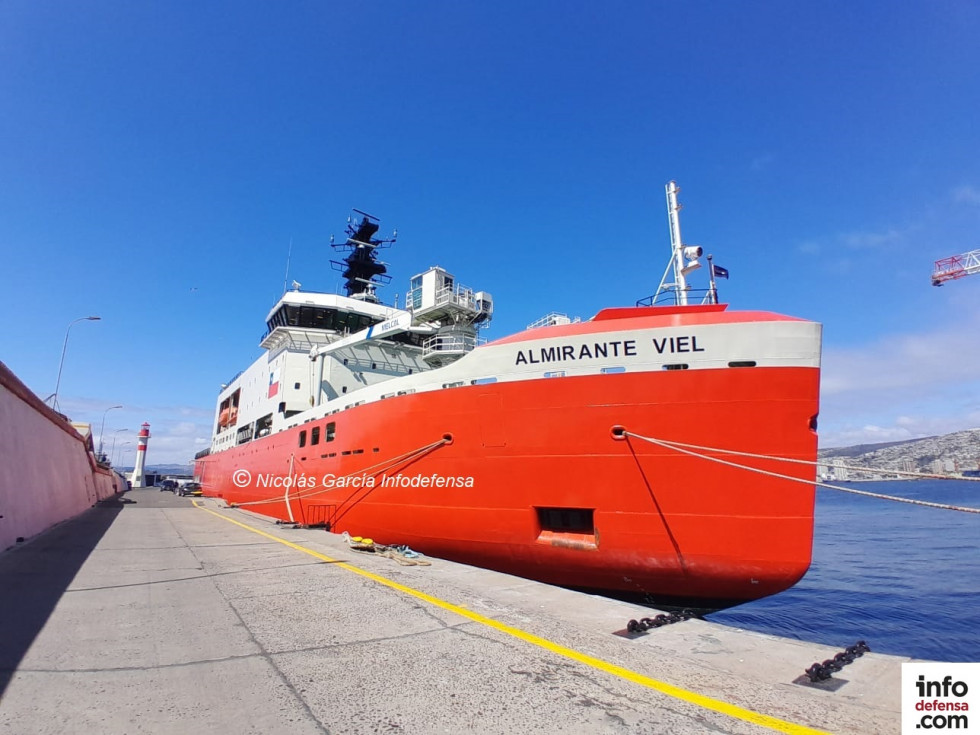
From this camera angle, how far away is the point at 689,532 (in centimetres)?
745

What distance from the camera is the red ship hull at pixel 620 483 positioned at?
725cm

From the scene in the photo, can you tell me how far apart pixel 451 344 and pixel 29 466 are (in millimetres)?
11366

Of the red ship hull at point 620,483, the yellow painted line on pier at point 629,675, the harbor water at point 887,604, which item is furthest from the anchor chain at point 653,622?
the harbor water at point 887,604

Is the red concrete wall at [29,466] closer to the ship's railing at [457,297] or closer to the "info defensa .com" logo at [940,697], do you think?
the ship's railing at [457,297]

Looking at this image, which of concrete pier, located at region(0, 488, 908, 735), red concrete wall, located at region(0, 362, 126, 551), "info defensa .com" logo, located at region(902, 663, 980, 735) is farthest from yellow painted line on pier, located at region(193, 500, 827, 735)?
red concrete wall, located at region(0, 362, 126, 551)

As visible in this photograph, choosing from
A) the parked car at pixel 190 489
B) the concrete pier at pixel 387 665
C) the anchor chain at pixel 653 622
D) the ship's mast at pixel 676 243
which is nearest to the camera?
the concrete pier at pixel 387 665

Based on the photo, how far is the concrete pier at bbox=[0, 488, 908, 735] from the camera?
302 cm

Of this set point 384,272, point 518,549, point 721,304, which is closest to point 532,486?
point 518,549

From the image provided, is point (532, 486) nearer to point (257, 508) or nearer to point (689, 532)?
point (689, 532)

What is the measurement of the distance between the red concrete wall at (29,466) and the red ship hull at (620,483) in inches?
316

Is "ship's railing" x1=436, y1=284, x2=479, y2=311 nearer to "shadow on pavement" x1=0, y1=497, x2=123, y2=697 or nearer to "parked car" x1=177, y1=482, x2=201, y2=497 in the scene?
"shadow on pavement" x1=0, y1=497, x2=123, y2=697

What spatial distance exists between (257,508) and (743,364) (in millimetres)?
20930

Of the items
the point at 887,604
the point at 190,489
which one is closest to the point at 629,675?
the point at 887,604

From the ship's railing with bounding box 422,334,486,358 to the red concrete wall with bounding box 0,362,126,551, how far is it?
9.63m
